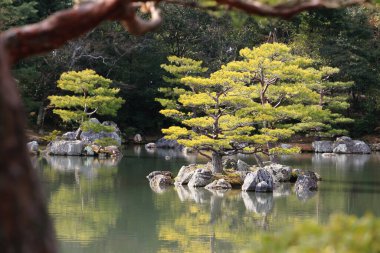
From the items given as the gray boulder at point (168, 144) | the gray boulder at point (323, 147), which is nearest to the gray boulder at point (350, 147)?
the gray boulder at point (323, 147)

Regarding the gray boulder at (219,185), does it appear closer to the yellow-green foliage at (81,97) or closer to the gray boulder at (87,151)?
the yellow-green foliage at (81,97)

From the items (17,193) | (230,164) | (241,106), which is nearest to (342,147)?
(230,164)

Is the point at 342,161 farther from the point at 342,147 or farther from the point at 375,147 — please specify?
the point at 375,147

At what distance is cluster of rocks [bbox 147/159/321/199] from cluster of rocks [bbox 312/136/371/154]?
8.58 m

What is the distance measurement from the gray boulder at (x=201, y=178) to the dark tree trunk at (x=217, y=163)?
343 mm

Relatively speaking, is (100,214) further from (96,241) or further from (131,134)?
(131,134)

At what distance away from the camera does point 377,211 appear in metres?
9.83

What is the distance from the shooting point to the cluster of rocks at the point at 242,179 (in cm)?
1210

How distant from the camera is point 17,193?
1.59m

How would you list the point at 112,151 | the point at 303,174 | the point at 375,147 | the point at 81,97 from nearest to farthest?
the point at 303,174 < the point at 81,97 < the point at 112,151 < the point at 375,147

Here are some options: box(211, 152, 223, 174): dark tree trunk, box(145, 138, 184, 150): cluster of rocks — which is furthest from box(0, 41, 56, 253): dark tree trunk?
box(145, 138, 184, 150): cluster of rocks

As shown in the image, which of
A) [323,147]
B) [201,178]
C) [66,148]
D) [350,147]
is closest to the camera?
[201,178]

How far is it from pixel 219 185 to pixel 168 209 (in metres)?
2.66

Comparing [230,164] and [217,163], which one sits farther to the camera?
[230,164]
